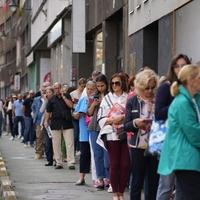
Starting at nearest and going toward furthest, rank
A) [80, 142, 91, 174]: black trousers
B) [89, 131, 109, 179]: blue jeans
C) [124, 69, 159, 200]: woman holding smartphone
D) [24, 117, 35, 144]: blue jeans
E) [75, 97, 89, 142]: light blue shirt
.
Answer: [124, 69, 159, 200]: woman holding smartphone → [89, 131, 109, 179]: blue jeans → [80, 142, 91, 174]: black trousers → [75, 97, 89, 142]: light blue shirt → [24, 117, 35, 144]: blue jeans

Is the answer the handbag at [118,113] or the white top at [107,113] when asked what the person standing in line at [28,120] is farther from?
the handbag at [118,113]

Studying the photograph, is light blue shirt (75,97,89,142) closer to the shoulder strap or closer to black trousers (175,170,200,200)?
the shoulder strap

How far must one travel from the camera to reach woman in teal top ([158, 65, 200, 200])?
6711 mm

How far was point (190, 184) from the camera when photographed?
6.77m

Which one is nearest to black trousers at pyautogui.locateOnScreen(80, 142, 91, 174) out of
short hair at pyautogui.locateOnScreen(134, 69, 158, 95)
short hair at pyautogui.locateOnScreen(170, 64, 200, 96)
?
short hair at pyautogui.locateOnScreen(134, 69, 158, 95)

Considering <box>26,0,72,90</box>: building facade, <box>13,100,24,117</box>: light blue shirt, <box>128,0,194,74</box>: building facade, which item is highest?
<box>26,0,72,90</box>: building facade

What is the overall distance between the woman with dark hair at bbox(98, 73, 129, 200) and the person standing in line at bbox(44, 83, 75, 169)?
17.7 feet

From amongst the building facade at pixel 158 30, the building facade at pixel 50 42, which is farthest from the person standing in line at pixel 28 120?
the building facade at pixel 158 30

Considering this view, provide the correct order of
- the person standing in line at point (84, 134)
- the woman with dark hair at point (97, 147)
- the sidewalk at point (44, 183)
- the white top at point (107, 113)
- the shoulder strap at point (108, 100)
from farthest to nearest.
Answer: the person standing in line at point (84, 134), the woman with dark hair at point (97, 147), the sidewalk at point (44, 183), the shoulder strap at point (108, 100), the white top at point (107, 113)

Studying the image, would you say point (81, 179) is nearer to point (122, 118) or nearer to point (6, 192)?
point (6, 192)

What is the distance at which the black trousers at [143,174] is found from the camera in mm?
9156

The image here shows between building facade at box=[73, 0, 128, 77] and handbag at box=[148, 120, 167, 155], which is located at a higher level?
building facade at box=[73, 0, 128, 77]

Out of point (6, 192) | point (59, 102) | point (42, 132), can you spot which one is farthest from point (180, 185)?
point (42, 132)

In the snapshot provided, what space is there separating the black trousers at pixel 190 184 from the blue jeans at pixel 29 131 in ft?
59.0
